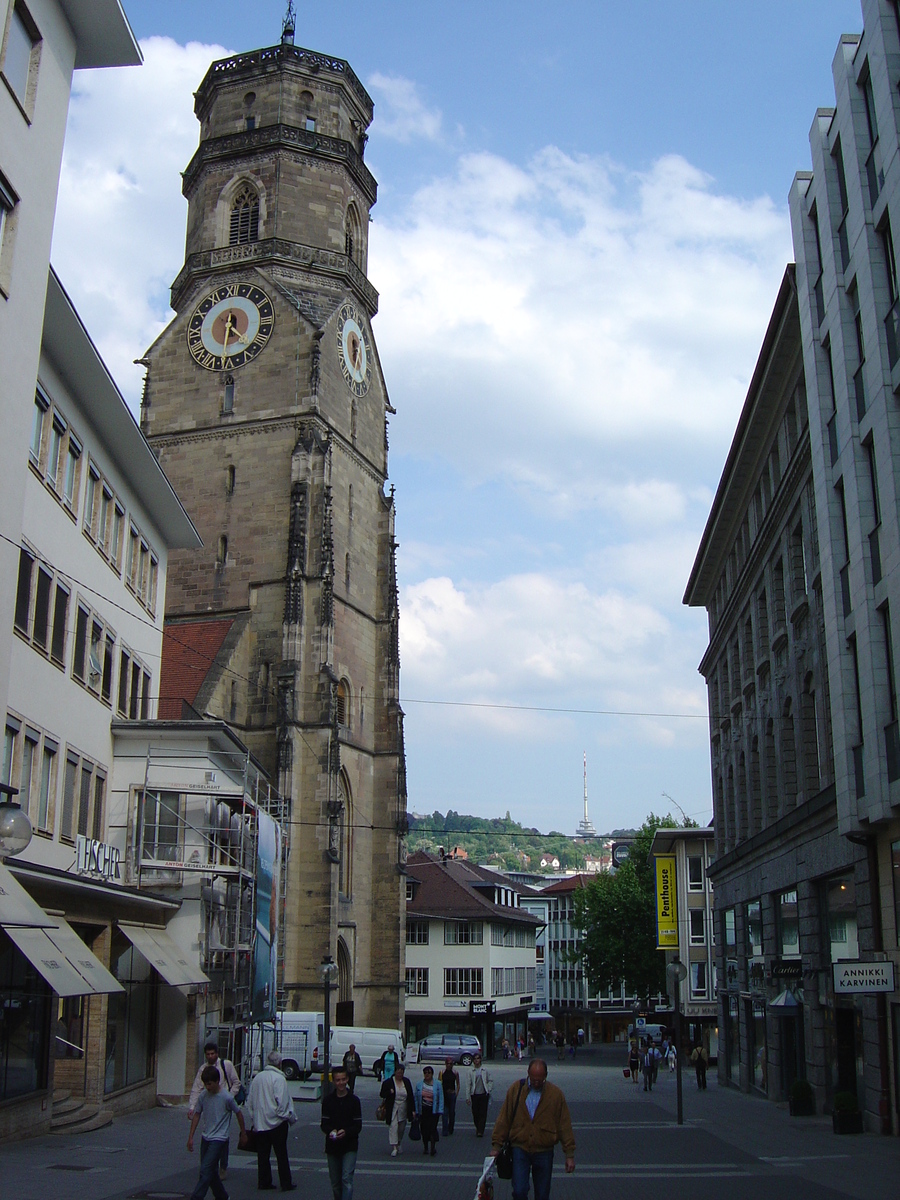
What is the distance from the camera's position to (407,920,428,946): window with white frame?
72812 mm

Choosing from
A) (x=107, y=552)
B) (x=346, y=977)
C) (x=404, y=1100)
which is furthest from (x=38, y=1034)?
(x=346, y=977)

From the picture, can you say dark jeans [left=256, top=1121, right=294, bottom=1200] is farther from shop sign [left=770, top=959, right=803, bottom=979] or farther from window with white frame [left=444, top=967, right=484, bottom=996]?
window with white frame [left=444, top=967, right=484, bottom=996]

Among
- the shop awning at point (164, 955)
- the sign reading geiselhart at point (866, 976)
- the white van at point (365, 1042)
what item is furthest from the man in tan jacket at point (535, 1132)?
the white van at point (365, 1042)

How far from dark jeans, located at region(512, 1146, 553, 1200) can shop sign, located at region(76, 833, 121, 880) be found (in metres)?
13.6

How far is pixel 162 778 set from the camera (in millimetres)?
26094

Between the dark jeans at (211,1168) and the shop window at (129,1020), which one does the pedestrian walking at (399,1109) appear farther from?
the dark jeans at (211,1168)

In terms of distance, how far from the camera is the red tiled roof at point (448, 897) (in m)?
72.9

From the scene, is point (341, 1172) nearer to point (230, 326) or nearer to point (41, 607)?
point (41, 607)

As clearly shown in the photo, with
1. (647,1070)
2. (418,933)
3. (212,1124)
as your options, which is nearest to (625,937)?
(418,933)

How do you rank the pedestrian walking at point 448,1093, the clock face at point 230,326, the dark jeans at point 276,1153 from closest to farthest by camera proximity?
the dark jeans at point 276,1153 → the pedestrian walking at point 448,1093 → the clock face at point 230,326

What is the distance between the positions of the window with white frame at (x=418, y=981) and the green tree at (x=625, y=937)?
9.17 meters

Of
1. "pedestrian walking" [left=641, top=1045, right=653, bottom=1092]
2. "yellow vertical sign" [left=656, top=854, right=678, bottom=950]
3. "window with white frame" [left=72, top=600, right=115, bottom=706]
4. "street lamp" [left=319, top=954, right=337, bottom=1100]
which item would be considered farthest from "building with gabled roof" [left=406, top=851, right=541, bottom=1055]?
"window with white frame" [left=72, top=600, right=115, bottom=706]

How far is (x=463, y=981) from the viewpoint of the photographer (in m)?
72.1

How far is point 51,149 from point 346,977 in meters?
33.8
